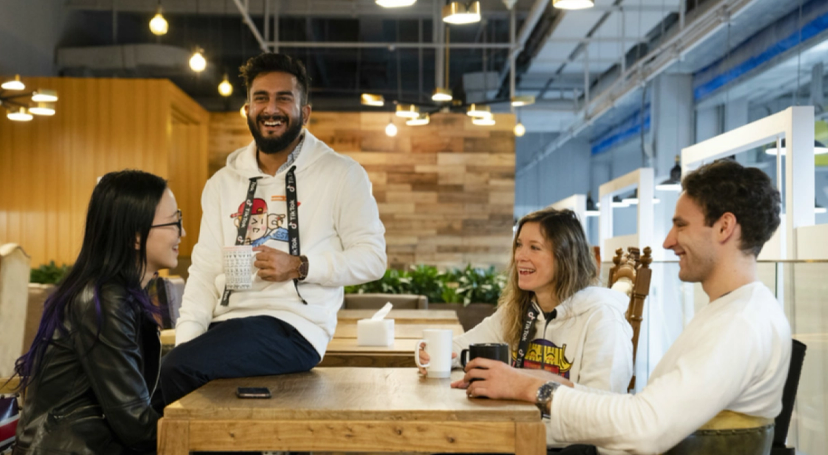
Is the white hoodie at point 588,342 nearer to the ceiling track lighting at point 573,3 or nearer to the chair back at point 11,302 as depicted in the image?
the chair back at point 11,302

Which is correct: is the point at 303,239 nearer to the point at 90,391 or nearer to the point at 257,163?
the point at 257,163

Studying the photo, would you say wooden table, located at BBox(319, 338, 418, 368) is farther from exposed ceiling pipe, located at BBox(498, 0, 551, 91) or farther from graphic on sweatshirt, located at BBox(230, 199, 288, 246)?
exposed ceiling pipe, located at BBox(498, 0, 551, 91)

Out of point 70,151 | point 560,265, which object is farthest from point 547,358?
point 70,151

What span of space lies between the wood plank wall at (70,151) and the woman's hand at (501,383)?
30.8 ft

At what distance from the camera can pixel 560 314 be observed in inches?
89.0

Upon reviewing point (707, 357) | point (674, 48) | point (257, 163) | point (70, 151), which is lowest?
point (707, 357)

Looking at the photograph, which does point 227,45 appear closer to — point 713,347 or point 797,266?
point 797,266

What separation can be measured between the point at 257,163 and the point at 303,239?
0.32 metres

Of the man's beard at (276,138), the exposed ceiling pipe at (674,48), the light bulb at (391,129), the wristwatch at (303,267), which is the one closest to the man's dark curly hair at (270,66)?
the man's beard at (276,138)

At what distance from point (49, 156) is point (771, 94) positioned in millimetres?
9154

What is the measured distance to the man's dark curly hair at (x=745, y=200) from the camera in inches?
67.0

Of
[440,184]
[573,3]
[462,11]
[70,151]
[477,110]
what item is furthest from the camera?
[440,184]

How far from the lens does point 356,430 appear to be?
1.56 meters

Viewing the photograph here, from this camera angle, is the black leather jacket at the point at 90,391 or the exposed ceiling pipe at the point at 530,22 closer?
the black leather jacket at the point at 90,391
